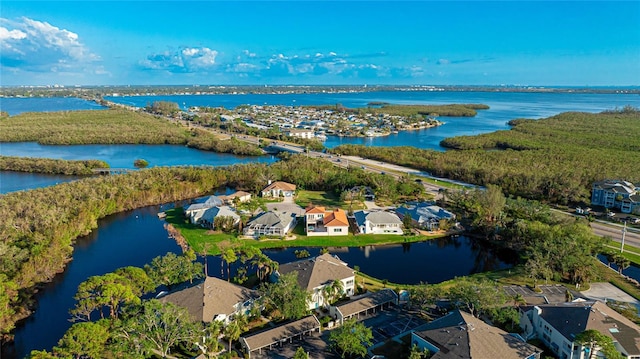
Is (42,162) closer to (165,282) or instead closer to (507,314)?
(165,282)

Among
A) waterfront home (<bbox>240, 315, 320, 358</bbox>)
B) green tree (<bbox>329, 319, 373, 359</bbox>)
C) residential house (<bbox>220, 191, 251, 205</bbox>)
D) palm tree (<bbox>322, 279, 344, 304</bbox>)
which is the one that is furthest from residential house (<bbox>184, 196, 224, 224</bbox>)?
green tree (<bbox>329, 319, 373, 359</bbox>)

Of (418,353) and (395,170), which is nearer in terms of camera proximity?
(418,353)

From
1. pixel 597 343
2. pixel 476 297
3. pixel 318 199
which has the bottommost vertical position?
pixel 318 199

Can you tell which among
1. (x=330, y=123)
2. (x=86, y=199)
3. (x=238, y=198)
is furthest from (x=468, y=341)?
(x=330, y=123)

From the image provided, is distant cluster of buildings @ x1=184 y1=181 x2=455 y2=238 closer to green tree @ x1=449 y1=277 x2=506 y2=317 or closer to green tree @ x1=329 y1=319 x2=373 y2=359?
green tree @ x1=449 y1=277 x2=506 y2=317

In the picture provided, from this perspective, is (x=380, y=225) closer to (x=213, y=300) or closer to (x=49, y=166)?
(x=213, y=300)

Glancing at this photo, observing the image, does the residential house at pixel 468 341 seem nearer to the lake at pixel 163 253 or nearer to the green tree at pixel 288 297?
the green tree at pixel 288 297

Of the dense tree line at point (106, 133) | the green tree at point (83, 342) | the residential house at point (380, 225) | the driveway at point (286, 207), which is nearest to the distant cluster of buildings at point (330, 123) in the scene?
the dense tree line at point (106, 133)

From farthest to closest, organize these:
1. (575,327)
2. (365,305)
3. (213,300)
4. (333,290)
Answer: (333,290), (365,305), (213,300), (575,327)
